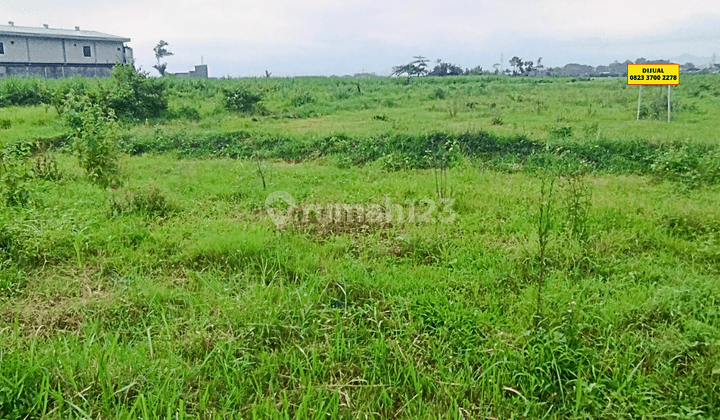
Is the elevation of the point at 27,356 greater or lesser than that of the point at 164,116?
lesser

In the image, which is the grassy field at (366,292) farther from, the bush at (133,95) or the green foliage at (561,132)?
the bush at (133,95)

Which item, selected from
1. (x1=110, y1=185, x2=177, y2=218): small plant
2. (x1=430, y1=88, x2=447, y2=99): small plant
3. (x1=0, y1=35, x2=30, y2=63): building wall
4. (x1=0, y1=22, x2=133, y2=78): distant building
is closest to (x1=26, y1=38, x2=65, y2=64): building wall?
(x1=0, y1=22, x2=133, y2=78): distant building

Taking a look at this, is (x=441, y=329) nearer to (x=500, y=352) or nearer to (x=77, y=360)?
(x=500, y=352)

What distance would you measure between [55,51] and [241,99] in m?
27.1

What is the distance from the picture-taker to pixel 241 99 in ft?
45.2

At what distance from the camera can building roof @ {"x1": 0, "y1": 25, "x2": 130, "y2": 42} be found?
30692mm

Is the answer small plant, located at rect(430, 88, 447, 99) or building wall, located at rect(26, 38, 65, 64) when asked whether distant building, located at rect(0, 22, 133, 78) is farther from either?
small plant, located at rect(430, 88, 447, 99)

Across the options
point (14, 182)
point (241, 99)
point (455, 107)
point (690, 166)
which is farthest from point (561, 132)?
point (241, 99)

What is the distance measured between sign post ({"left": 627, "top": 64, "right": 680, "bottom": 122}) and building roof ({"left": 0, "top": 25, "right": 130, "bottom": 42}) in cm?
3520

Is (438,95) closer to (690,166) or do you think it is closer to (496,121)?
(496,121)

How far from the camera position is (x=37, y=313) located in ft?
10.4

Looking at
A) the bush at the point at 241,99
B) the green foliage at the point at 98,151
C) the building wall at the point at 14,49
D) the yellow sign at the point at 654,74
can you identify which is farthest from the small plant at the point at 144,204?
the building wall at the point at 14,49

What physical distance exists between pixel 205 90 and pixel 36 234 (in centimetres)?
1586

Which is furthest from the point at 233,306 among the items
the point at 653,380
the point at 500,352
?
the point at 653,380
